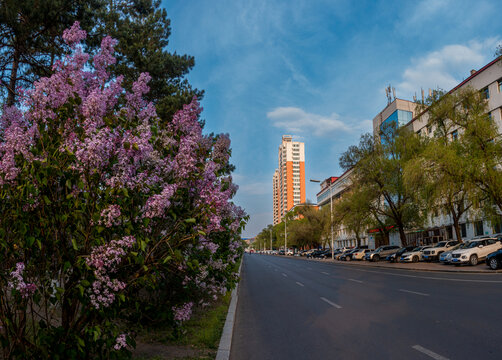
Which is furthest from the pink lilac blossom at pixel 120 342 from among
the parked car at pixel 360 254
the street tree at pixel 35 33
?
the parked car at pixel 360 254

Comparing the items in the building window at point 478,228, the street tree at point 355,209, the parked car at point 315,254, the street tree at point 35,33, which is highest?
the street tree at point 35,33

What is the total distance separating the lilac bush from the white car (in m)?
25.5

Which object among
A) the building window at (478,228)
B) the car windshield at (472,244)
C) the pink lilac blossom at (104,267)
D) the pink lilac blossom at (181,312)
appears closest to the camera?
the pink lilac blossom at (104,267)

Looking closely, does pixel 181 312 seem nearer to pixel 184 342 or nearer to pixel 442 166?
pixel 184 342

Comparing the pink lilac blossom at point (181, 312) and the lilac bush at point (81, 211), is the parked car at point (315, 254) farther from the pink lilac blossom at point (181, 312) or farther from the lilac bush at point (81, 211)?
the lilac bush at point (81, 211)

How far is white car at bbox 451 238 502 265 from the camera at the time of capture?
24234 mm

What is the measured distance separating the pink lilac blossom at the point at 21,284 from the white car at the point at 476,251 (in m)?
27.0

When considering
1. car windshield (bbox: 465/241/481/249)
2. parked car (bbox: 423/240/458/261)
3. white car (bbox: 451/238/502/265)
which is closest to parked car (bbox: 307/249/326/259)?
parked car (bbox: 423/240/458/261)

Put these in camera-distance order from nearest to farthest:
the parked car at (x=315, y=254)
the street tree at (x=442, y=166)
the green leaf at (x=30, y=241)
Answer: the green leaf at (x=30, y=241)
the street tree at (x=442, y=166)
the parked car at (x=315, y=254)

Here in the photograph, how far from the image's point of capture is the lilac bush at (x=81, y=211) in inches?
132

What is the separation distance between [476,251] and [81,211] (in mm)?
27569

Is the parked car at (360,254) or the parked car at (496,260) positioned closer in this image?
the parked car at (496,260)

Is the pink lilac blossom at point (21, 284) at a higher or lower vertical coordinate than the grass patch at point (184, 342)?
higher

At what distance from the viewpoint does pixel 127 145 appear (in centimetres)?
361
